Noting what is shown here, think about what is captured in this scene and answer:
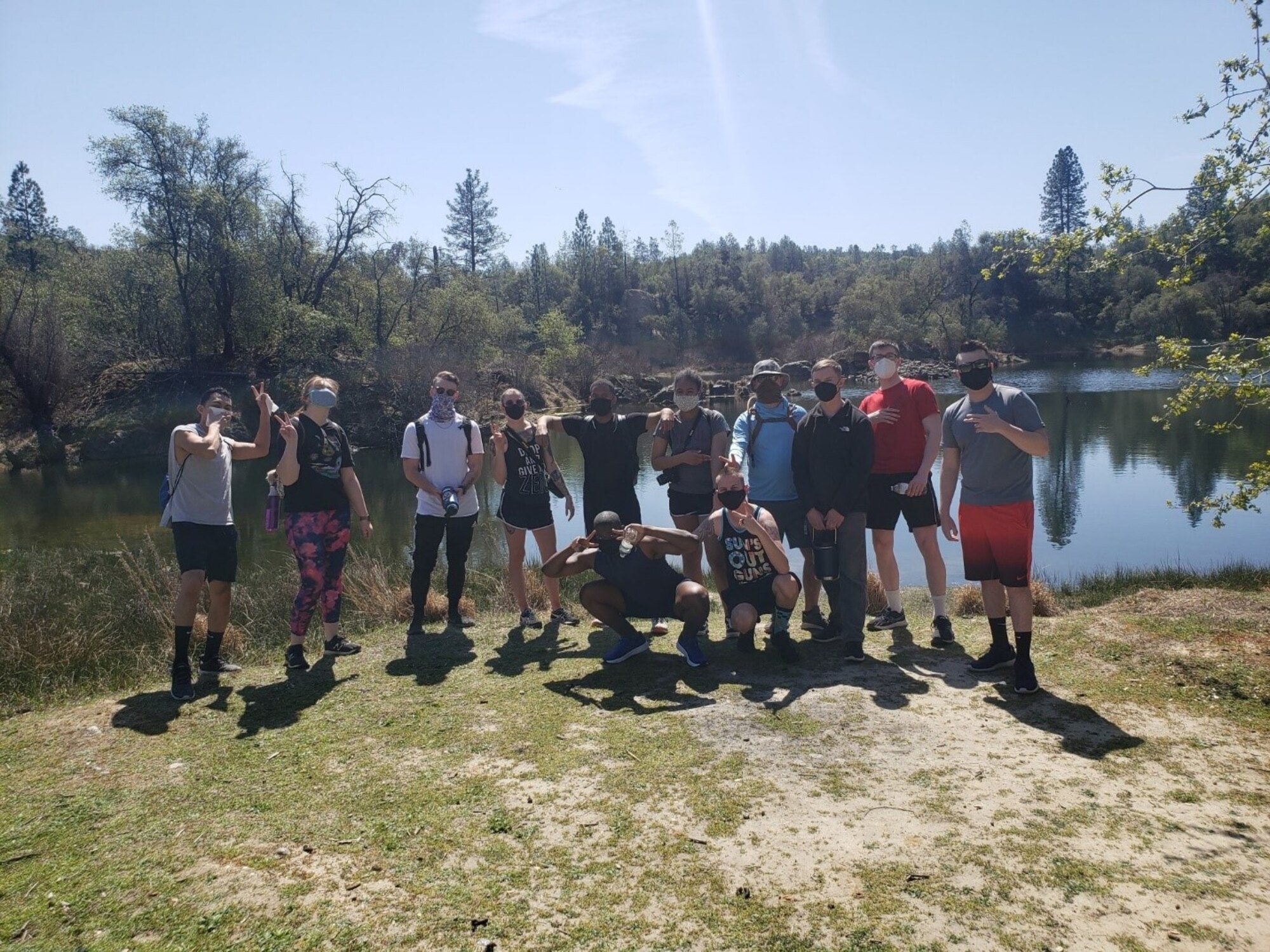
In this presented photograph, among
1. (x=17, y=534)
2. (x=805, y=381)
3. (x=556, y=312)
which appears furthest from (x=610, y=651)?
(x=805, y=381)

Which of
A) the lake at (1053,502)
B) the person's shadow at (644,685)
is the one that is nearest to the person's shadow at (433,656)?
the person's shadow at (644,685)

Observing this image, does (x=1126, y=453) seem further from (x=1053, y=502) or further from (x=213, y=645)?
(x=213, y=645)

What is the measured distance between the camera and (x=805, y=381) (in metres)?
57.8

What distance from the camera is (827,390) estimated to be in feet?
18.3

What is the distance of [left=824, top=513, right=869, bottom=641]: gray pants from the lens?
5.47 m

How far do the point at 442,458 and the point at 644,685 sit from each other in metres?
2.53

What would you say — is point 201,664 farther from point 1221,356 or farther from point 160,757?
point 1221,356

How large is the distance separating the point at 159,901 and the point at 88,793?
4.12ft

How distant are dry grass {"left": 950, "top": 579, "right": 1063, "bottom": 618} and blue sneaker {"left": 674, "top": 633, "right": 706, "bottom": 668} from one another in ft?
9.83

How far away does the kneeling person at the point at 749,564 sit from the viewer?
530 cm

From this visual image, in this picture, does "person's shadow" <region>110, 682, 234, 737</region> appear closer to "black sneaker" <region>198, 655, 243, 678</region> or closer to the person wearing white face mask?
"black sneaker" <region>198, 655, 243, 678</region>

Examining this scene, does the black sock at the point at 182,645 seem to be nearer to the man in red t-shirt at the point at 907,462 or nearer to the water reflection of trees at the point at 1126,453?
the man in red t-shirt at the point at 907,462

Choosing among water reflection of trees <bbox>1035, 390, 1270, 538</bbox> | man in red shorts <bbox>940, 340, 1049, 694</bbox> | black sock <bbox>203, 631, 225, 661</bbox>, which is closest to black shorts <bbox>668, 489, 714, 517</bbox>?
man in red shorts <bbox>940, 340, 1049, 694</bbox>

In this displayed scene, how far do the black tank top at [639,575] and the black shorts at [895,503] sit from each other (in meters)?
1.54
